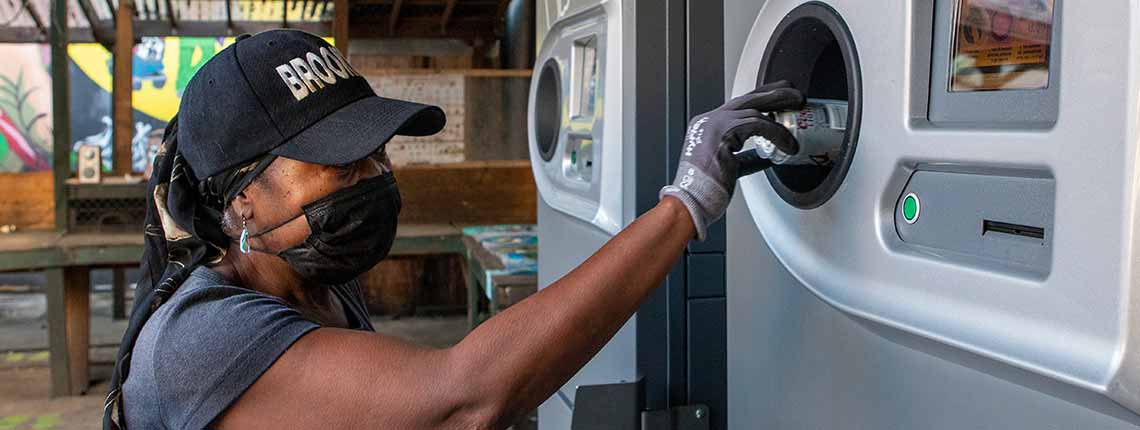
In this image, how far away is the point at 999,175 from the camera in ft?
2.92

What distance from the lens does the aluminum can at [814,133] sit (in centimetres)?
118

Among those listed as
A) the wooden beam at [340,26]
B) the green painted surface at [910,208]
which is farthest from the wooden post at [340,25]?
the green painted surface at [910,208]

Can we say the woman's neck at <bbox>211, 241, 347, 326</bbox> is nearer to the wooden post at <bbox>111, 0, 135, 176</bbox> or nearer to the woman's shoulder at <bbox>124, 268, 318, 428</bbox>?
the woman's shoulder at <bbox>124, 268, 318, 428</bbox>

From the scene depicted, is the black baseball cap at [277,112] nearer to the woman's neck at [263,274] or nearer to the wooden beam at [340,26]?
the woman's neck at [263,274]

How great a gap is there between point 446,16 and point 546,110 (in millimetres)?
6364

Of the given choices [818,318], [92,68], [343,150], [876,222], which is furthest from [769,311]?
[92,68]

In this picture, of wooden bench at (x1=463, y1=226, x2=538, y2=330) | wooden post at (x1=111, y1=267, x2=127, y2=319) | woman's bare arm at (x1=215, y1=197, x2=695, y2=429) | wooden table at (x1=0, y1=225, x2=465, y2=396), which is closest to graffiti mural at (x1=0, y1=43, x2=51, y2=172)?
wooden post at (x1=111, y1=267, x2=127, y2=319)

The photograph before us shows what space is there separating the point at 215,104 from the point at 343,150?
172 mm

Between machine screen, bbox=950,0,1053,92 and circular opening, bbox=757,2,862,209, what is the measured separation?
0.57 ft

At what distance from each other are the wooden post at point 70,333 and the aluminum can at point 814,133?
5.24 metres

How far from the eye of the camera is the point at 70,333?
584cm

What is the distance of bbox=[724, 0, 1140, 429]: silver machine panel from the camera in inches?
30.0

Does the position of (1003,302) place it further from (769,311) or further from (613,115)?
(613,115)

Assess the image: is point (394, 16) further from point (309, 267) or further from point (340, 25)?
point (309, 267)
